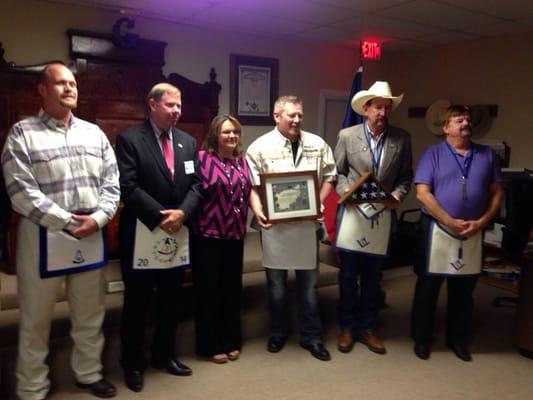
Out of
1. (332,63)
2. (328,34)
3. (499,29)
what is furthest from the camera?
(332,63)

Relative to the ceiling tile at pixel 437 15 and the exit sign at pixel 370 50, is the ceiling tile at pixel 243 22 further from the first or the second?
the ceiling tile at pixel 437 15

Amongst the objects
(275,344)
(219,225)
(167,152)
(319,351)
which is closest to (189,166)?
(167,152)

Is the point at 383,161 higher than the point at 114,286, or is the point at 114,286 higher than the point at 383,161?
the point at 383,161

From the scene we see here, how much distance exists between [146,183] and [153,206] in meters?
0.12

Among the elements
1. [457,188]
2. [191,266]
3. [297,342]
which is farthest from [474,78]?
[191,266]

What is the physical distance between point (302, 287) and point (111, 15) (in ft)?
9.01

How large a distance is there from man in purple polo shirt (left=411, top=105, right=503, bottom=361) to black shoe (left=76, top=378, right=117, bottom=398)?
178 cm

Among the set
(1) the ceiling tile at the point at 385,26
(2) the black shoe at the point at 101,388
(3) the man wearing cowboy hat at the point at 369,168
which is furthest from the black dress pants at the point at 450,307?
(1) the ceiling tile at the point at 385,26

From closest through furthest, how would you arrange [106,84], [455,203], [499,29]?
[455,203], [106,84], [499,29]

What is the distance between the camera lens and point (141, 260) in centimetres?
229

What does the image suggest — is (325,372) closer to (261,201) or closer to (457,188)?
(261,201)

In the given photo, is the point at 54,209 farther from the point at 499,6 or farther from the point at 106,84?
the point at 499,6

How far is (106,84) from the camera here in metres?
3.97

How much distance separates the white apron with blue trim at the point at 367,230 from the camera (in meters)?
2.72
